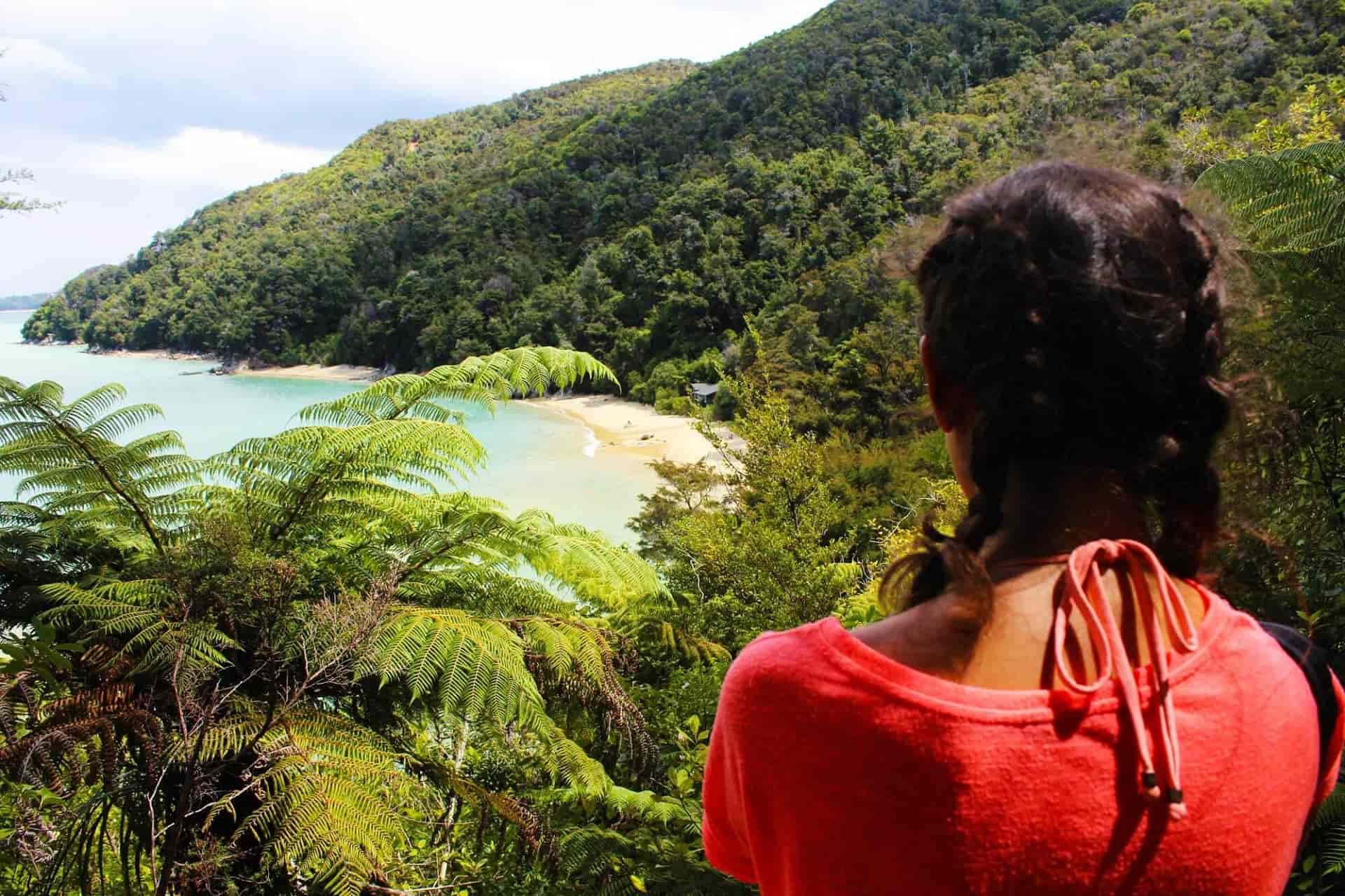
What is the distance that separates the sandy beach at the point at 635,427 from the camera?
86.5 ft

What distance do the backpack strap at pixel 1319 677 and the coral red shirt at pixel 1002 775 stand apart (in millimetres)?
64

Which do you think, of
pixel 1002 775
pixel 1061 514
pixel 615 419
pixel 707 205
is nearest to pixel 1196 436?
pixel 1061 514

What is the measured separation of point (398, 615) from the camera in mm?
2113

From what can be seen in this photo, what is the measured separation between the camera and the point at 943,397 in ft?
1.93

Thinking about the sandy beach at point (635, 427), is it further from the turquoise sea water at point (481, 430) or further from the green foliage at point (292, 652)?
the green foliage at point (292, 652)

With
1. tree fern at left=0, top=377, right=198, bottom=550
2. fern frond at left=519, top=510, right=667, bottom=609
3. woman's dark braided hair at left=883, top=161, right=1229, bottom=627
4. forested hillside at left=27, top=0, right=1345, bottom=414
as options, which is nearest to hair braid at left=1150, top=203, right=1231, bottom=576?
woman's dark braided hair at left=883, top=161, right=1229, bottom=627

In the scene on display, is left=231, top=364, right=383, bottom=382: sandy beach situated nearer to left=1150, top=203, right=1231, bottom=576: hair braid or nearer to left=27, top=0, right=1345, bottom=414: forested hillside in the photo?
left=27, top=0, right=1345, bottom=414: forested hillside

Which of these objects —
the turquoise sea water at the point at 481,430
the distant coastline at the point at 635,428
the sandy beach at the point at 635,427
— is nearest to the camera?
the turquoise sea water at the point at 481,430

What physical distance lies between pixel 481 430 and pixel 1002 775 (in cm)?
3266

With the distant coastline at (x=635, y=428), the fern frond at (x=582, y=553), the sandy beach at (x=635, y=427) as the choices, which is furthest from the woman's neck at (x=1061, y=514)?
the sandy beach at (x=635, y=427)

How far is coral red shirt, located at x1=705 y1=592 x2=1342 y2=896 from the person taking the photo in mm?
478

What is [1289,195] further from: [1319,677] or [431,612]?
[431,612]

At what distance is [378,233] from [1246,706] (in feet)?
199

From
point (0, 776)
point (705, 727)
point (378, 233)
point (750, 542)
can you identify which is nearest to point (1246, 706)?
point (0, 776)
